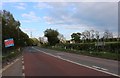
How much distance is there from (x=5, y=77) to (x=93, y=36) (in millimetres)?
89581

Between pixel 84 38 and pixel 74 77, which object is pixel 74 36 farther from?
pixel 74 77

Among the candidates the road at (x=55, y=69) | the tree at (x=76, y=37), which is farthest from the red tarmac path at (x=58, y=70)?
the tree at (x=76, y=37)

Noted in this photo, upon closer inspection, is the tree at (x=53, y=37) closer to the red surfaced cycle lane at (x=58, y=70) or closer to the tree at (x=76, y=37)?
the tree at (x=76, y=37)

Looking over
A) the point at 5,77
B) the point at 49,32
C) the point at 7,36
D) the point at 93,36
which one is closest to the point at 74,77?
the point at 5,77

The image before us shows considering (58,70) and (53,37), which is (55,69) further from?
(53,37)

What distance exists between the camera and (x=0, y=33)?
46562 mm

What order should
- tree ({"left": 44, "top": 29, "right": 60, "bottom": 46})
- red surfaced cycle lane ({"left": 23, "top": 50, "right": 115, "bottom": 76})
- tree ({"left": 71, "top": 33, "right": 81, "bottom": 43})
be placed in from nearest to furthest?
1. red surfaced cycle lane ({"left": 23, "top": 50, "right": 115, "bottom": 76})
2. tree ({"left": 71, "top": 33, "right": 81, "bottom": 43})
3. tree ({"left": 44, "top": 29, "right": 60, "bottom": 46})

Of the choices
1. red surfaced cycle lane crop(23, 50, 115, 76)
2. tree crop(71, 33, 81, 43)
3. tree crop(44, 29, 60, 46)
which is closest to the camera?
red surfaced cycle lane crop(23, 50, 115, 76)

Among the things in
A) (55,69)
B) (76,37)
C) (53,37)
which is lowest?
(55,69)

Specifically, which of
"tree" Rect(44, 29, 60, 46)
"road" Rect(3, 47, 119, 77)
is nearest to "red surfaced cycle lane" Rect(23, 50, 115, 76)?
"road" Rect(3, 47, 119, 77)

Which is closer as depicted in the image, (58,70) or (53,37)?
(58,70)

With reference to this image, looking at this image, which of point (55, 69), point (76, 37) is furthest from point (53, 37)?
point (55, 69)

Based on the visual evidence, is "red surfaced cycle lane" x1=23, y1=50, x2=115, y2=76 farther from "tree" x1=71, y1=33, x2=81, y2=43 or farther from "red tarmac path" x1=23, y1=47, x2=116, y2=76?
"tree" x1=71, y1=33, x2=81, y2=43

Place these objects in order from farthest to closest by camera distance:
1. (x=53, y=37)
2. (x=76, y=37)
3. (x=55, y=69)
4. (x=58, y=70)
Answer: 1. (x=53, y=37)
2. (x=76, y=37)
3. (x=55, y=69)
4. (x=58, y=70)
